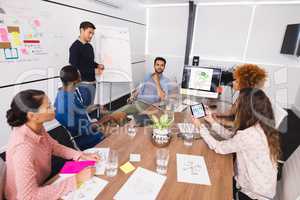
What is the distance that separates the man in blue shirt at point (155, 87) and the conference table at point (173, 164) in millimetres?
1030

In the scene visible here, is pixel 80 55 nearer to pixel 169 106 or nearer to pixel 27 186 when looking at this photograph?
pixel 169 106

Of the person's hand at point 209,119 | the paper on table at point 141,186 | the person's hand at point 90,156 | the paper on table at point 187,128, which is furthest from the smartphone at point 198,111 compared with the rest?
the person's hand at point 90,156

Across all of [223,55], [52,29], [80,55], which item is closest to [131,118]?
[80,55]

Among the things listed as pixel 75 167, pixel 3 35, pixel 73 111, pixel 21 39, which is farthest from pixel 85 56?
pixel 75 167

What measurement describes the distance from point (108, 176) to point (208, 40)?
4828 millimetres

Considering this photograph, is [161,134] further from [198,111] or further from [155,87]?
[155,87]

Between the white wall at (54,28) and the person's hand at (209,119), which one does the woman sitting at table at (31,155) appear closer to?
the person's hand at (209,119)

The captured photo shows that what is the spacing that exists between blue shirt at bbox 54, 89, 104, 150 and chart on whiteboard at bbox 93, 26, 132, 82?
1.97 metres

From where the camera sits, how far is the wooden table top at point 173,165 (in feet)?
3.28

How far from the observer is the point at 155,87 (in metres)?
2.82

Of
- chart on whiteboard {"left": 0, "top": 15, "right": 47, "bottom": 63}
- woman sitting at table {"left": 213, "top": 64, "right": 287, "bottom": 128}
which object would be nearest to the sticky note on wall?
chart on whiteboard {"left": 0, "top": 15, "right": 47, "bottom": 63}

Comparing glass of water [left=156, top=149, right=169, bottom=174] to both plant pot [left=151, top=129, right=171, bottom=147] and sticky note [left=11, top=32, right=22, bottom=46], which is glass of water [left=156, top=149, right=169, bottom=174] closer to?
plant pot [left=151, top=129, right=171, bottom=147]

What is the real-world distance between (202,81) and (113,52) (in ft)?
6.56

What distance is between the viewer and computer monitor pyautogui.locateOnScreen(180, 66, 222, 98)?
2.27m
